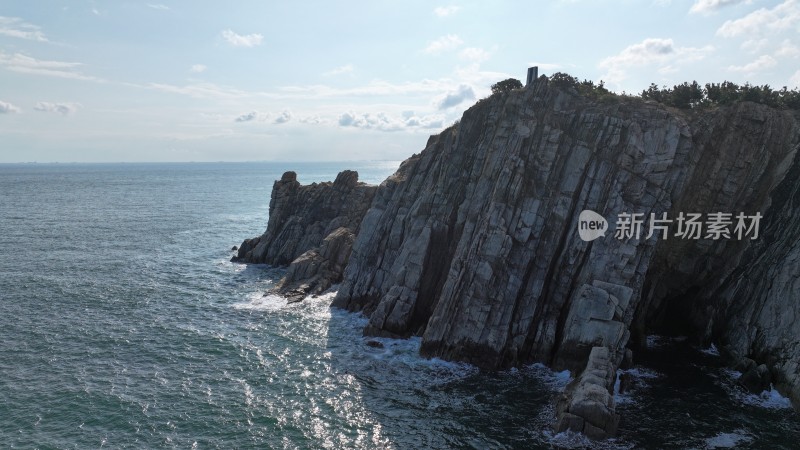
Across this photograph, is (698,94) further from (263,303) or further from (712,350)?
(263,303)

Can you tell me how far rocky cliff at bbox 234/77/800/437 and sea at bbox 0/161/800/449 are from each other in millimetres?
2947

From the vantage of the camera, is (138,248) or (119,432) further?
(138,248)

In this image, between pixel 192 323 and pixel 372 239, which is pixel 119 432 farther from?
pixel 372 239

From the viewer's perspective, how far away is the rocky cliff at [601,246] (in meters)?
42.8

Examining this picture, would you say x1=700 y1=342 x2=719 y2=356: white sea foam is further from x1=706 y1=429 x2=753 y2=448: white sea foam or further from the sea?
x1=706 y1=429 x2=753 y2=448: white sea foam

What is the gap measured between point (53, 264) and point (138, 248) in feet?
49.5

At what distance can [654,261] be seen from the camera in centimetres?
4931

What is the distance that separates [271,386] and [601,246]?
30.3 m

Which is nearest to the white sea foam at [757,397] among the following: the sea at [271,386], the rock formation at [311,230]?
the sea at [271,386]

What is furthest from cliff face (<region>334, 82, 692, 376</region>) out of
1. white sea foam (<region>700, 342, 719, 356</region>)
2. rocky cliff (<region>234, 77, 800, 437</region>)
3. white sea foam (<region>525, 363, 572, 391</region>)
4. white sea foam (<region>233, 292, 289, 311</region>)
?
white sea foam (<region>233, 292, 289, 311</region>)

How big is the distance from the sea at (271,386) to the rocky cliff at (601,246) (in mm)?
2947

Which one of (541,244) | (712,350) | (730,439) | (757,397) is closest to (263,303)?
(541,244)

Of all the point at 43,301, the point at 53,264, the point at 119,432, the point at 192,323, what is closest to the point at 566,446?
the point at 119,432

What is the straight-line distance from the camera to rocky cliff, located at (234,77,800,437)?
4284cm
